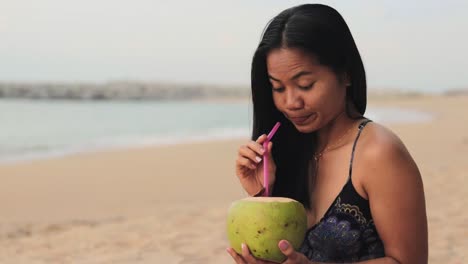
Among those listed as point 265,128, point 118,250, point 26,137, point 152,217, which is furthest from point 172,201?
point 26,137

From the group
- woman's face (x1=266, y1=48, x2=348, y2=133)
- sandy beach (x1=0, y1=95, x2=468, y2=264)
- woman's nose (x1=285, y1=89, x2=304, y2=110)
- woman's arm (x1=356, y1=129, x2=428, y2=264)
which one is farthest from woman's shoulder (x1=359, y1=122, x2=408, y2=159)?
sandy beach (x1=0, y1=95, x2=468, y2=264)

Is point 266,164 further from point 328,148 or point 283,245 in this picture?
point 283,245

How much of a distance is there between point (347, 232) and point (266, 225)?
341mm

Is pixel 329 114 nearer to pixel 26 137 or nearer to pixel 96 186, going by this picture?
Result: pixel 96 186

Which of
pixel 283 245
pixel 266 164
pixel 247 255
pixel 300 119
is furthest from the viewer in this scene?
pixel 266 164

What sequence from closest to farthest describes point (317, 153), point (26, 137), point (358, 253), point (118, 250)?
point (358, 253), point (317, 153), point (118, 250), point (26, 137)

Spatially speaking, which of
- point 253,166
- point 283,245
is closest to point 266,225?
point 283,245

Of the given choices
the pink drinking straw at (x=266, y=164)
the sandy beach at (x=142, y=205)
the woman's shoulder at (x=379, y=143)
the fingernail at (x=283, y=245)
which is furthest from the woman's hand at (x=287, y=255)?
the sandy beach at (x=142, y=205)

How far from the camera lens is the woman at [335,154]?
5.92 ft

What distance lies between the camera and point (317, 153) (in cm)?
213

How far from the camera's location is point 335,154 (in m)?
2.01

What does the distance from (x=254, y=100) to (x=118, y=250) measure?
2931 millimetres

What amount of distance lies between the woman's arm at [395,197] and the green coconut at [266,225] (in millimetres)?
237

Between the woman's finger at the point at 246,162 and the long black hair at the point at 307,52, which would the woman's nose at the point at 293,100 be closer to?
the long black hair at the point at 307,52
